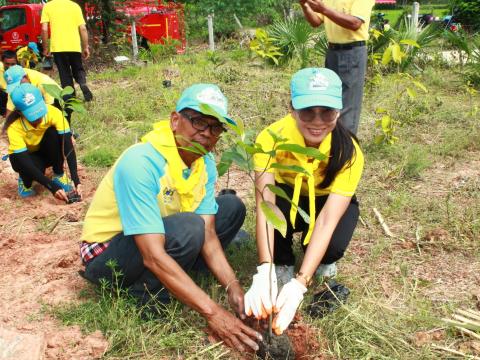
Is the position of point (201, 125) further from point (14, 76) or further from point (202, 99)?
point (14, 76)

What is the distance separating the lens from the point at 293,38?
6.94 meters

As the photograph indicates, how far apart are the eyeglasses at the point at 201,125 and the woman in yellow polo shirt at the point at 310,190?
233mm

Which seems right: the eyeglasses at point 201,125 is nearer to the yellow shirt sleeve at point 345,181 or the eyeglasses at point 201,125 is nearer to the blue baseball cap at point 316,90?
the blue baseball cap at point 316,90

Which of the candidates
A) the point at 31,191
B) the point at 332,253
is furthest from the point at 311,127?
the point at 31,191

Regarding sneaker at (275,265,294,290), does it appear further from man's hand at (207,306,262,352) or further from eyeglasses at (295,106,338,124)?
eyeglasses at (295,106,338,124)

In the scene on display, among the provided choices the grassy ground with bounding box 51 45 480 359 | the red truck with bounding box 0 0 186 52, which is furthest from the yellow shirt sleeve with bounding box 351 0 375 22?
the red truck with bounding box 0 0 186 52

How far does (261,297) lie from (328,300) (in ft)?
1.35

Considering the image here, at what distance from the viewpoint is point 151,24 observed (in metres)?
10.7

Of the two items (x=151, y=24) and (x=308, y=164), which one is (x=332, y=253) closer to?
(x=308, y=164)

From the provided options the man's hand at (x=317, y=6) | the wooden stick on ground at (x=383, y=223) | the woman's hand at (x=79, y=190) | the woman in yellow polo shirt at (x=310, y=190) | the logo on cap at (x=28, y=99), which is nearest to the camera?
the woman in yellow polo shirt at (x=310, y=190)

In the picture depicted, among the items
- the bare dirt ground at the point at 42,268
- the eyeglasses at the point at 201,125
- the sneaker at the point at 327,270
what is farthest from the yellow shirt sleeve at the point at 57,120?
the sneaker at the point at 327,270

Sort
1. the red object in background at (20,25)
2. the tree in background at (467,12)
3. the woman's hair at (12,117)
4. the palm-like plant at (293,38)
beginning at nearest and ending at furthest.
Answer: the woman's hair at (12,117), the palm-like plant at (293,38), the red object in background at (20,25), the tree in background at (467,12)

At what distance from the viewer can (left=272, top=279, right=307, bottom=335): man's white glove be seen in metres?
1.87

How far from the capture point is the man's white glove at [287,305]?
1.87 m
